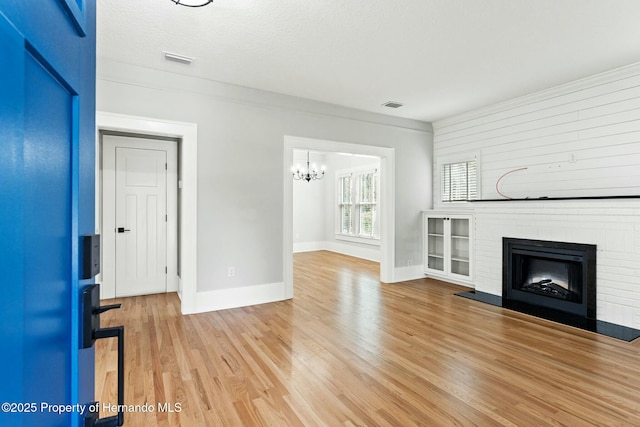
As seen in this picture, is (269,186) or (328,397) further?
(269,186)

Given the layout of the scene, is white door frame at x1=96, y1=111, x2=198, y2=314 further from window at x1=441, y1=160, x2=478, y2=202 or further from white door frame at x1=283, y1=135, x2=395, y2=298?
window at x1=441, y1=160, x2=478, y2=202

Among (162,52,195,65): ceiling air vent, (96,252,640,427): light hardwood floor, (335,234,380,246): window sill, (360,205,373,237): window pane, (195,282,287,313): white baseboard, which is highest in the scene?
(162,52,195,65): ceiling air vent

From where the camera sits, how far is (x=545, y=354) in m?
2.98

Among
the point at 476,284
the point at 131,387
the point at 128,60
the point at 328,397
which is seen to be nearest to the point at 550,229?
the point at 476,284

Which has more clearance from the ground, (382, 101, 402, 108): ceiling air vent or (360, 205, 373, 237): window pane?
(382, 101, 402, 108): ceiling air vent

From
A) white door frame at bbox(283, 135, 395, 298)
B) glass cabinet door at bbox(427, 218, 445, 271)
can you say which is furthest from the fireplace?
white door frame at bbox(283, 135, 395, 298)

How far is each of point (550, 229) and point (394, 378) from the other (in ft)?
10.3

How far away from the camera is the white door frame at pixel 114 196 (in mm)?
4688

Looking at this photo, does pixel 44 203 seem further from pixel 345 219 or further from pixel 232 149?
pixel 345 219

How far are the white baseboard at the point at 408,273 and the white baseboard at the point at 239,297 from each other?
2173 millimetres

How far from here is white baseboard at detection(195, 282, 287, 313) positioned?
13.6 ft

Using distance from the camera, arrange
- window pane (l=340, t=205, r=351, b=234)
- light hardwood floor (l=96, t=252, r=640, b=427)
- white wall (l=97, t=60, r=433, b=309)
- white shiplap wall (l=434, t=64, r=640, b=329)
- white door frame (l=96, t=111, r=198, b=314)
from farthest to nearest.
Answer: window pane (l=340, t=205, r=351, b=234), white door frame (l=96, t=111, r=198, b=314), white wall (l=97, t=60, r=433, b=309), white shiplap wall (l=434, t=64, r=640, b=329), light hardwood floor (l=96, t=252, r=640, b=427)

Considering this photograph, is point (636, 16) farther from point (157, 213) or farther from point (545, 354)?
point (157, 213)

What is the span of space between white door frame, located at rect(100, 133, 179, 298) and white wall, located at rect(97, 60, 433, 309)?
125cm
